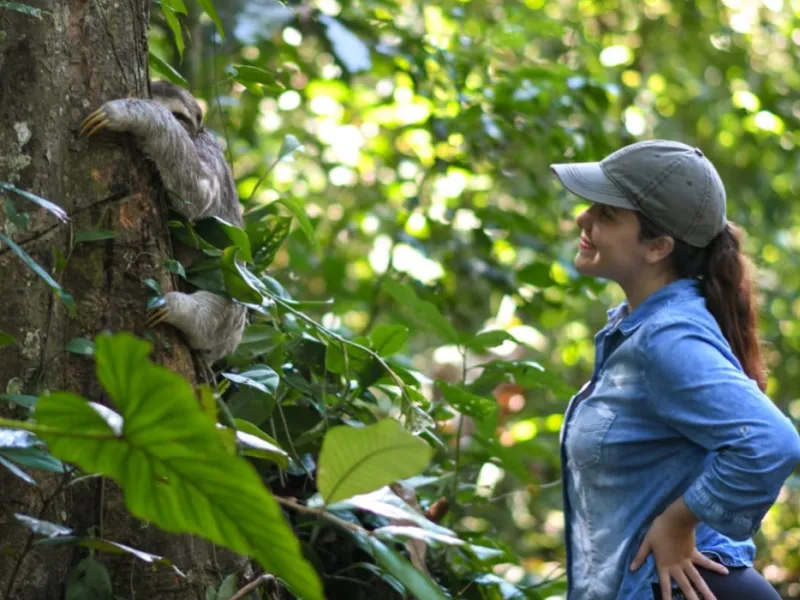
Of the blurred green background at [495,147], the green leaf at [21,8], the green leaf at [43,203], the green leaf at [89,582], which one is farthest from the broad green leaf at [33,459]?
the blurred green background at [495,147]

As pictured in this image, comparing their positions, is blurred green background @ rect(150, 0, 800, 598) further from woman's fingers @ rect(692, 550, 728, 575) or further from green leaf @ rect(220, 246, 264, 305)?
woman's fingers @ rect(692, 550, 728, 575)

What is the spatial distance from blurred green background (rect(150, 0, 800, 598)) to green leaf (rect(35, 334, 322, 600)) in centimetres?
123

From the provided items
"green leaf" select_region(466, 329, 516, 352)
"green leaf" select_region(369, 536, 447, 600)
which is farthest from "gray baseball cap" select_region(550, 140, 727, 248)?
"green leaf" select_region(369, 536, 447, 600)

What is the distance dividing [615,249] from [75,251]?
1122 mm

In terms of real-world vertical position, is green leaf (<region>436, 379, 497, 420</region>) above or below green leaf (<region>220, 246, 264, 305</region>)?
below

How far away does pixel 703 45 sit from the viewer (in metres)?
6.17

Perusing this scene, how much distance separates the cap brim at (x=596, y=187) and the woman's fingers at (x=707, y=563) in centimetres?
74

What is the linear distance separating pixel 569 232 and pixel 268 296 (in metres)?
4.14

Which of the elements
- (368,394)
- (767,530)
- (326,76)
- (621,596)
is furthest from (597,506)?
(767,530)

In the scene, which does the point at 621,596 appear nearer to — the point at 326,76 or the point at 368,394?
the point at 368,394

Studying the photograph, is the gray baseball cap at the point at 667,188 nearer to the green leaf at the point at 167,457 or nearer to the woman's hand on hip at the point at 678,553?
the woman's hand on hip at the point at 678,553

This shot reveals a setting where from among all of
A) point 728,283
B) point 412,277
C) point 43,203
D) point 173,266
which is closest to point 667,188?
point 728,283

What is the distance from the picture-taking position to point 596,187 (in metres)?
2.15

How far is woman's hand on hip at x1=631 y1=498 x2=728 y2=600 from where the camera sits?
182cm
